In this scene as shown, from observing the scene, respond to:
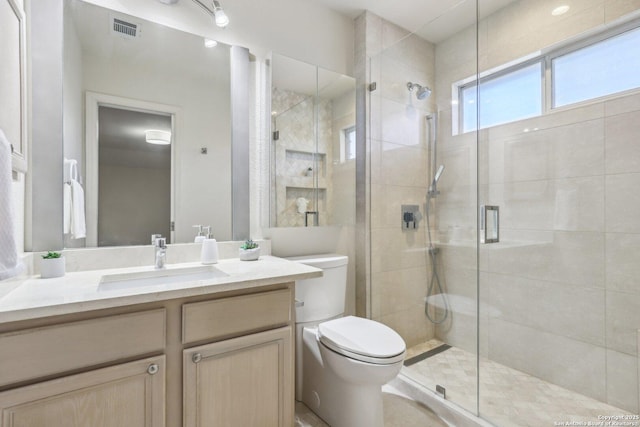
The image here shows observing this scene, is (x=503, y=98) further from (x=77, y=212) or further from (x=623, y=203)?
(x=77, y=212)

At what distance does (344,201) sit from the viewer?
7.29ft

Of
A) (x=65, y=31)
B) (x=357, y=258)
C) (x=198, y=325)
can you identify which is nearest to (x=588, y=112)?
(x=357, y=258)

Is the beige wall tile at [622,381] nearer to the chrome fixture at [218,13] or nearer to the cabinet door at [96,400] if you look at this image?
the cabinet door at [96,400]

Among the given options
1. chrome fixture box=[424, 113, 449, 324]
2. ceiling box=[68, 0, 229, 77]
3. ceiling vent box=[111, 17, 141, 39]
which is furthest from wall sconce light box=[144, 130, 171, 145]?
chrome fixture box=[424, 113, 449, 324]

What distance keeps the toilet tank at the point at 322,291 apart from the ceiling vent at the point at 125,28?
1454mm

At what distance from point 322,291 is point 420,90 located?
1617 millimetres

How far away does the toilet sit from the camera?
1.37m

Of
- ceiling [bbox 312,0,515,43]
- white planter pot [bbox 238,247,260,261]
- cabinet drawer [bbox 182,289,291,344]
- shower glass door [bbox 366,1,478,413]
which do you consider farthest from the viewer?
shower glass door [bbox 366,1,478,413]

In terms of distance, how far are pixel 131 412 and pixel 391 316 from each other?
1.69 metres

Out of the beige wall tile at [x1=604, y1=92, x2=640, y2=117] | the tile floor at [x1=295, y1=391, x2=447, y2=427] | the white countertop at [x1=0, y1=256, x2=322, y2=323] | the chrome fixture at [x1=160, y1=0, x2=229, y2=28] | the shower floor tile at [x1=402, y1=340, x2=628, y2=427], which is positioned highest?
the chrome fixture at [x1=160, y1=0, x2=229, y2=28]

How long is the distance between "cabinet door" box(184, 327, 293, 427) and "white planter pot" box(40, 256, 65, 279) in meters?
0.64

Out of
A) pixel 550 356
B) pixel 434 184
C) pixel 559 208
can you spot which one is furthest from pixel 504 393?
pixel 434 184

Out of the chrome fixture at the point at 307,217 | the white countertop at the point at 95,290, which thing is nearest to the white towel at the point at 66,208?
the white countertop at the point at 95,290

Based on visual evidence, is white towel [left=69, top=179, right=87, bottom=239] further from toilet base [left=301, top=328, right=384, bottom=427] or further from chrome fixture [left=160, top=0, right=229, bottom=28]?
toilet base [left=301, top=328, right=384, bottom=427]
